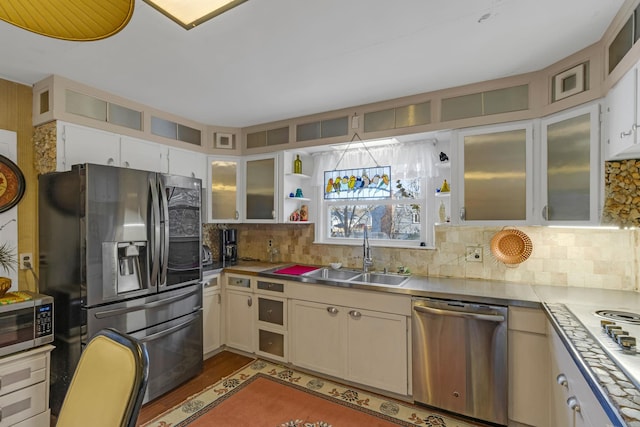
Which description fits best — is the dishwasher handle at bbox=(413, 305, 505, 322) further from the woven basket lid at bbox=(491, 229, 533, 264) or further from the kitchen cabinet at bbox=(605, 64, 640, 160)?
the kitchen cabinet at bbox=(605, 64, 640, 160)

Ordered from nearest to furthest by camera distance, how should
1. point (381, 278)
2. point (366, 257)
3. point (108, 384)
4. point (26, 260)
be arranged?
point (108, 384) → point (26, 260) → point (381, 278) → point (366, 257)

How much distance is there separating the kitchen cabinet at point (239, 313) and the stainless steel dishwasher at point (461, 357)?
1625 millimetres

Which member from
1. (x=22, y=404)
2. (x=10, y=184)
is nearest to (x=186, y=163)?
(x=10, y=184)

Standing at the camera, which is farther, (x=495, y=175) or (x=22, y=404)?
(x=495, y=175)

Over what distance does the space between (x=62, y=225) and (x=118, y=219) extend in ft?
1.31

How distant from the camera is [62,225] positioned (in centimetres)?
221

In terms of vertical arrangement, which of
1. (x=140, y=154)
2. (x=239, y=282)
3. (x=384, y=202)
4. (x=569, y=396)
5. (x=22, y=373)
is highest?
(x=140, y=154)

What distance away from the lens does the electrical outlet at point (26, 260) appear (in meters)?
2.36

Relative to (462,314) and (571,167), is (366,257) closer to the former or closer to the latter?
(462,314)

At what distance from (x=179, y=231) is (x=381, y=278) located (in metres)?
1.88

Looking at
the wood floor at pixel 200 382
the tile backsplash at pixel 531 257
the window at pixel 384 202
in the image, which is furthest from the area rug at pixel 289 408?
the window at pixel 384 202

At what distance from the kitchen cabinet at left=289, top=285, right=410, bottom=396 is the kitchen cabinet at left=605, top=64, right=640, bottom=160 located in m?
1.53

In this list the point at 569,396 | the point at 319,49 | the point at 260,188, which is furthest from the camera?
the point at 260,188

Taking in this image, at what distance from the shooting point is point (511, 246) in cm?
251
